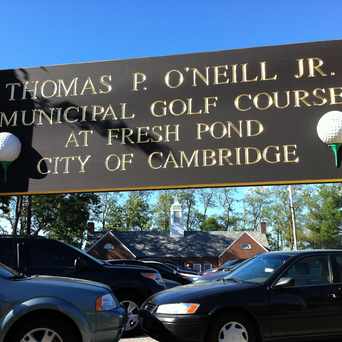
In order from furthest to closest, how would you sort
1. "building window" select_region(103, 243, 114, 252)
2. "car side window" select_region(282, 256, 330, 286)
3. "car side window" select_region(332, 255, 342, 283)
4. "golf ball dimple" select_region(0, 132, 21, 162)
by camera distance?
"building window" select_region(103, 243, 114, 252) → "golf ball dimple" select_region(0, 132, 21, 162) → "car side window" select_region(332, 255, 342, 283) → "car side window" select_region(282, 256, 330, 286)

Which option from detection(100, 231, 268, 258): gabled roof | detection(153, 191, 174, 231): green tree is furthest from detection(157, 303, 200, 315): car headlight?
detection(153, 191, 174, 231): green tree

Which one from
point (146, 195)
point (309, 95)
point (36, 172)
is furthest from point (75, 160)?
point (146, 195)

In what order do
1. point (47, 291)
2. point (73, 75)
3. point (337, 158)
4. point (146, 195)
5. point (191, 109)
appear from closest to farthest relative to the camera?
point (47, 291), point (337, 158), point (191, 109), point (73, 75), point (146, 195)

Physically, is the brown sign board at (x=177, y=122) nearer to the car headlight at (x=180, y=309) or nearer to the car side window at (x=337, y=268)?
the car side window at (x=337, y=268)

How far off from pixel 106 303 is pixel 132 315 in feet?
8.28

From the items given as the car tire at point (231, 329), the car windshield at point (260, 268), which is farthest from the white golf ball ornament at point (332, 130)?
the car tire at point (231, 329)

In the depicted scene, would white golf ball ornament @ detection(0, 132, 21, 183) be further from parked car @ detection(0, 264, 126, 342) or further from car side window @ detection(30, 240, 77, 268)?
parked car @ detection(0, 264, 126, 342)

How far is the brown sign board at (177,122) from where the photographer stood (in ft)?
27.7

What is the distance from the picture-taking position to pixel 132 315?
8.55 m

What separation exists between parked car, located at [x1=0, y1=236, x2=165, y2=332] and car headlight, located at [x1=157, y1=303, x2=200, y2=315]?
1.65 meters

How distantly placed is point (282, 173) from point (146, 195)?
2570 inches

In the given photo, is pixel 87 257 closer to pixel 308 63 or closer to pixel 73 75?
pixel 73 75

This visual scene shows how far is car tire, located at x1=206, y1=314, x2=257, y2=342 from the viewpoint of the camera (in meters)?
6.64

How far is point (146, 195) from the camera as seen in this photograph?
240ft
